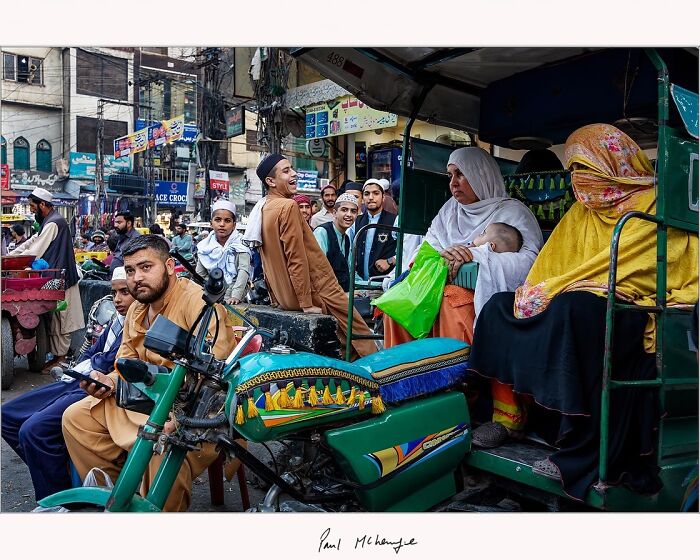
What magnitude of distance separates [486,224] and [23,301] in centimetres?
541

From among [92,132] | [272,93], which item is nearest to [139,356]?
[272,93]

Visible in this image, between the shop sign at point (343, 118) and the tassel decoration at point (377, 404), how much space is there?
31.7ft

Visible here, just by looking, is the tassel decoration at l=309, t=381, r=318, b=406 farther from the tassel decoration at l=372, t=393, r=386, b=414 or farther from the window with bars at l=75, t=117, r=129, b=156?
the window with bars at l=75, t=117, r=129, b=156

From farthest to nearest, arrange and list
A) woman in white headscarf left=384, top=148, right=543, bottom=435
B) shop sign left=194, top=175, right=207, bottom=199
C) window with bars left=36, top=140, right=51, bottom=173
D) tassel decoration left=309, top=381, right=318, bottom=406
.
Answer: window with bars left=36, top=140, right=51, bottom=173, shop sign left=194, top=175, right=207, bottom=199, woman in white headscarf left=384, top=148, right=543, bottom=435, tassel decoration left=309, top=381, right=318, bottom=406

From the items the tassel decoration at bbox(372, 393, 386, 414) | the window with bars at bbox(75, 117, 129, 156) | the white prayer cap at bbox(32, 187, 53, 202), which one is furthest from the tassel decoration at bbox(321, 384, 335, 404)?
the window with bars at bbox(75, 117, 129, 156)

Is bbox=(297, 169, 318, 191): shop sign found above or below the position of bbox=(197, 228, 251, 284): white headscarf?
above

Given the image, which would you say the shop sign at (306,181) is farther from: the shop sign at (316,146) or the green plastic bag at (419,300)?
the green plastic bag at (419,300)

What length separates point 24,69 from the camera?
36.2 m

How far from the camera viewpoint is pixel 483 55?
4121mm

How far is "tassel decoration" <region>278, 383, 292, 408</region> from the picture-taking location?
231 cm

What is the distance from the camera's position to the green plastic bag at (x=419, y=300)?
3.54 m

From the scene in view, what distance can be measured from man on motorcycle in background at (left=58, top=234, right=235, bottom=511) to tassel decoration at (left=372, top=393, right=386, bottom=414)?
84 centimetres

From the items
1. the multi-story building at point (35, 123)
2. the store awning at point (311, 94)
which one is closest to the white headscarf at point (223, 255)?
the store awning at point (311, 94)

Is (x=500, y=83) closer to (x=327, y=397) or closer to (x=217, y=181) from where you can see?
(x=327, y=397)
